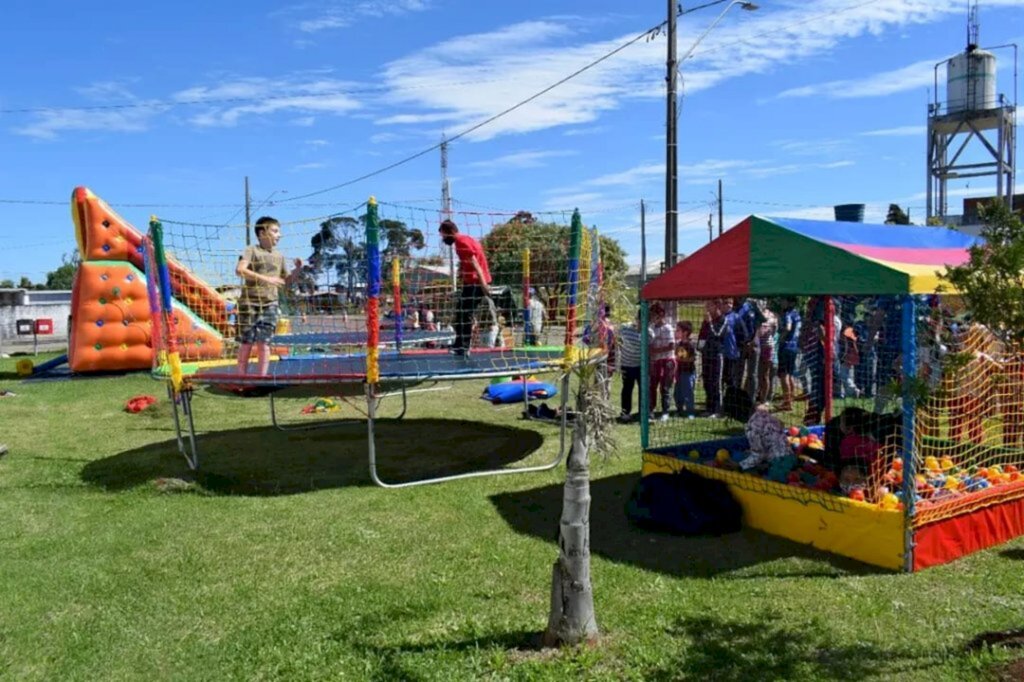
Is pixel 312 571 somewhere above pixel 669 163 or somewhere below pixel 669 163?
below

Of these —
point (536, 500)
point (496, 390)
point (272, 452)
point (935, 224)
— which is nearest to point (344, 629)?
point (536, 500)

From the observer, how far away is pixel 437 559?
5.43m

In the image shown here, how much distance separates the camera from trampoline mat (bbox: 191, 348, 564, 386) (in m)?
7.29

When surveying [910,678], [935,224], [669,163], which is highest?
[669,163]

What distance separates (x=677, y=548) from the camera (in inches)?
220

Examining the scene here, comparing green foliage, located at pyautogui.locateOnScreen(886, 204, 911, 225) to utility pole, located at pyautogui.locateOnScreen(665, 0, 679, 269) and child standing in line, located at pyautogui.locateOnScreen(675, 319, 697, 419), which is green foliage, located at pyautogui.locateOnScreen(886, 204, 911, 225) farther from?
utility pole, located at pyautogui.locateOnScreen(665, 0, 679, 269)

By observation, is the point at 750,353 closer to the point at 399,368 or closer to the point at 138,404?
the point at 399,368

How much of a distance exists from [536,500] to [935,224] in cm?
428

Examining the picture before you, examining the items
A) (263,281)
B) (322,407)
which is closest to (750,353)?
(322,407)

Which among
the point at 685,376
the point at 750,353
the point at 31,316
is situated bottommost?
the point at 685,376

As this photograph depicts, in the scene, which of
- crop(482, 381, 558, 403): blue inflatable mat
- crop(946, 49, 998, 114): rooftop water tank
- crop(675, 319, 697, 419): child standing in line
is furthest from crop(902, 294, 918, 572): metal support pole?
crop(946, 49, 998, 114): rooftop water tank

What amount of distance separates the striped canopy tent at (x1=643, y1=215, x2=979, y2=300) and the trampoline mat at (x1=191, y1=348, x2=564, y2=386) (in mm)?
1662

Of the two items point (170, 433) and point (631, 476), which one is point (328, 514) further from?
point (170, 433)

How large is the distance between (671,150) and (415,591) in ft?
35.0
